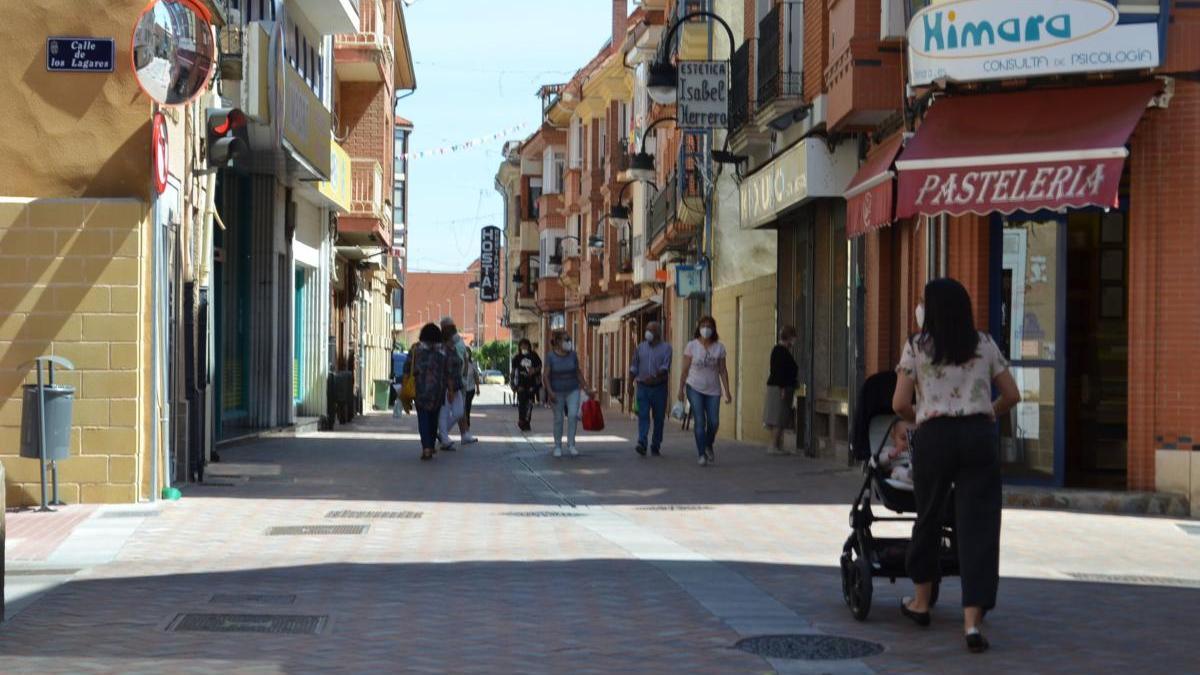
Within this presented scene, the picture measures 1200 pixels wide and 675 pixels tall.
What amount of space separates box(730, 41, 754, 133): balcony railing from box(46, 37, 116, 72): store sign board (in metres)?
14.1

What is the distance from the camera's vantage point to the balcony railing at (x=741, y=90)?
28.6 meters

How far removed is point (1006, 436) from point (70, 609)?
35.3 feet

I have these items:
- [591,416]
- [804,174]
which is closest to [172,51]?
[804,174]

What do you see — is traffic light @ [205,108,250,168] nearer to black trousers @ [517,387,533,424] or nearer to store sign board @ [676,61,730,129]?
store sign board @ [676,61,730,129]

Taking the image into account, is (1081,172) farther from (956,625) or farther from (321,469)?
(321,469)

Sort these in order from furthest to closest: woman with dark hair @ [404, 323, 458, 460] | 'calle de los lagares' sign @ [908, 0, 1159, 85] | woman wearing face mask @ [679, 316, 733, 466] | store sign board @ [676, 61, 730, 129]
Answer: store sign board @ [676, 61, 730, 129] < woman with dark hair @ [404, 323, 458, 460] < woman wearing face mask @ [679, 316, 733, 466] < 'calle de los lagares' sign @ [908, 0, 1159, 85]

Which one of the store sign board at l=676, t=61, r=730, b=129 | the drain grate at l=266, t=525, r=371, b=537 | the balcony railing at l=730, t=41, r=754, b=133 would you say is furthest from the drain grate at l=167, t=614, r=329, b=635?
the store sign board at l=676, t=61, r=730, b=129

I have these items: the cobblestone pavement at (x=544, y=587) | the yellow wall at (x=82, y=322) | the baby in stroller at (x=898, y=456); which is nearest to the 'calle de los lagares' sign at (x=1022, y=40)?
the cobblestone pavement at (x=544, y=587)

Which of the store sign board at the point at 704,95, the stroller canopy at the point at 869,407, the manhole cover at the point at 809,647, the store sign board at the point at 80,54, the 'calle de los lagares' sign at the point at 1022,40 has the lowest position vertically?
the manhole cover at the point at 809,647

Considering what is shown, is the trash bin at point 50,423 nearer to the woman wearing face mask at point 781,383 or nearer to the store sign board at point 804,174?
the store sign board at point 804,174

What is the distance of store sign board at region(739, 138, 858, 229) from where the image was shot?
2314 centimetres

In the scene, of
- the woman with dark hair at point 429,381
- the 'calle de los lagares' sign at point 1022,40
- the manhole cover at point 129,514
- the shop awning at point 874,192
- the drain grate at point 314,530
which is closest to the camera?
the drain grate at point 314,530

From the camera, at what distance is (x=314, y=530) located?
14.1 meters

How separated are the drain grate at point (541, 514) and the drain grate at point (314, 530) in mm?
1626
